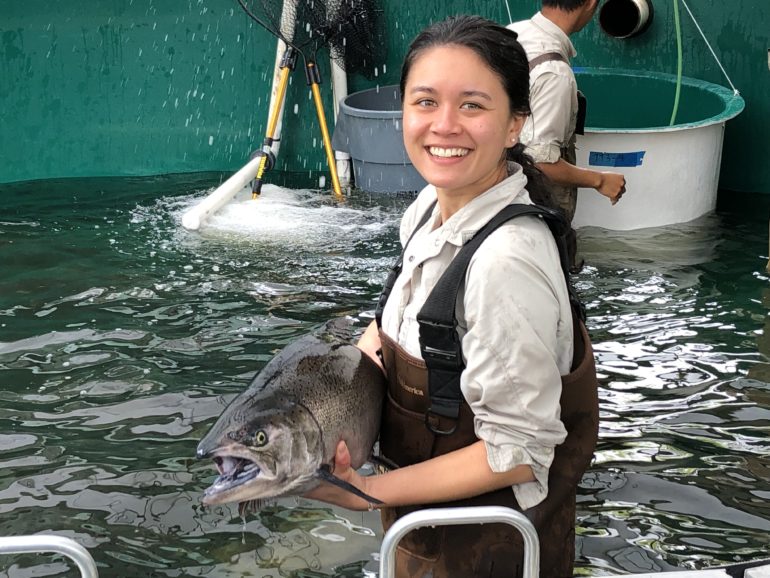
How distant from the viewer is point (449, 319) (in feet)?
6.77

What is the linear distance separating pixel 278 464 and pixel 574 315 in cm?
76

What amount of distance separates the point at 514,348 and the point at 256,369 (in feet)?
10.5

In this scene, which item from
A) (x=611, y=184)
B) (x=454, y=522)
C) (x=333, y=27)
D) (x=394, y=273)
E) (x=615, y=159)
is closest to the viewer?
(x=454, y=522)

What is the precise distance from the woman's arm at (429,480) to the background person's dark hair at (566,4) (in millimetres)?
3331

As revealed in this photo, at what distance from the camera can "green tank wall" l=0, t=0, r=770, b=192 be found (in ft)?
28.3

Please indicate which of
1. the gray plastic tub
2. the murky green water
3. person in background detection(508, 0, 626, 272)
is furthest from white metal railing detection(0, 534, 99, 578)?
the gray plastic tub

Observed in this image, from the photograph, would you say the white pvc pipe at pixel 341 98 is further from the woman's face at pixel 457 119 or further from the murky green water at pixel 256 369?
the woman's face at pixel 457 119

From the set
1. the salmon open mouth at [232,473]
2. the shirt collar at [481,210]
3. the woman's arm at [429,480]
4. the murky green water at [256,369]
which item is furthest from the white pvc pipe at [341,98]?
the salmon open mouth at [232,473]

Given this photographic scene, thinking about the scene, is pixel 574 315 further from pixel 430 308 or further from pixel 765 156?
pixel 765 156

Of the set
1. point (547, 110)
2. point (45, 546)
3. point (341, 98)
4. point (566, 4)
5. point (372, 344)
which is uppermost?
point (566, 4)

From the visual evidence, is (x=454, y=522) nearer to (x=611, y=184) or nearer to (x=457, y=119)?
(x=457, y=119)

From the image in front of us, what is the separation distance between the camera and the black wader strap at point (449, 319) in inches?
81.4

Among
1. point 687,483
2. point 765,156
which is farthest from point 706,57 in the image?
point 687,483

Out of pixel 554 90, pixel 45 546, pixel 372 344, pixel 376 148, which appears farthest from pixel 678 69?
pixel 45 546
